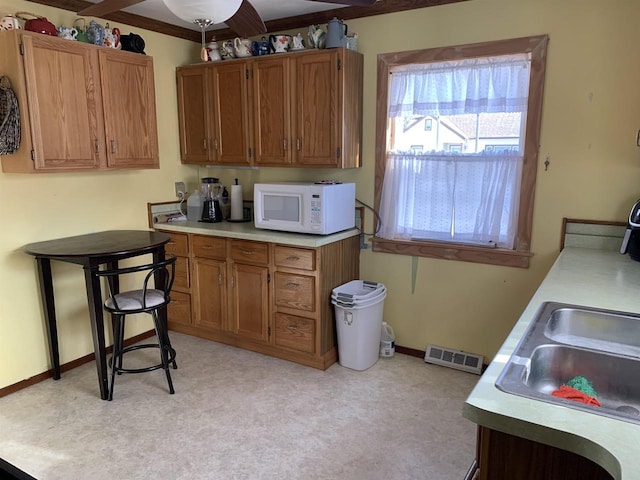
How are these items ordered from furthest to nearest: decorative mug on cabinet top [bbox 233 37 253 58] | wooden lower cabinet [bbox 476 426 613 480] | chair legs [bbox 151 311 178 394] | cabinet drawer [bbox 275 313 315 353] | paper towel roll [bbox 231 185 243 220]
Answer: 1. paper towel roll [bbox 231 185 243 220]
2. decorative mug on cabinet top [bbox 233 37 253 58]
3. cabinet drawer [bbox 275 313 315 353]
4. chair legs [bbox 151 311 178 394]
5. wooden lower cabinet [bbox 476 426 613 480]

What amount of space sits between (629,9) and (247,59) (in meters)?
2.41

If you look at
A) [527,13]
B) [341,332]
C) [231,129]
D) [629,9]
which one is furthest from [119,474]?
[629,9]

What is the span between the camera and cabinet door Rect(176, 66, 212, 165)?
381 centimetres

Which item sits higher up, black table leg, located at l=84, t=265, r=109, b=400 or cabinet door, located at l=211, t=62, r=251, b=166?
cabinet door, located at l=211, t=62, r=251, b=166

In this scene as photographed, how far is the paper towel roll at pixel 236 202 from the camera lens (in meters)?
3.86

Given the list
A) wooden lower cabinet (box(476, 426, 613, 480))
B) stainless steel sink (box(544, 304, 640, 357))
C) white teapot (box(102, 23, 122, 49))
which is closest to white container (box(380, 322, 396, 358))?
stainless steel sink (box(544, 304, 640, 357))

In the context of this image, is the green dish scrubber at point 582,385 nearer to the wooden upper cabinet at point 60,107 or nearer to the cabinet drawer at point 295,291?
the cabinet drawer at point 295,291

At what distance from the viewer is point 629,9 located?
100 inches

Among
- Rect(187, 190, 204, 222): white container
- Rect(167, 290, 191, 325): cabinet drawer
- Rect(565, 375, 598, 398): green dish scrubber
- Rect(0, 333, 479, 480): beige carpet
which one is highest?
Rect(187, 190, 204, 222): white container

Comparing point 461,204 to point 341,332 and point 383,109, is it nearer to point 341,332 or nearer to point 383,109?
point 383,109

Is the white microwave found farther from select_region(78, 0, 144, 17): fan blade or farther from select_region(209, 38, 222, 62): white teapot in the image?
select_region(78, 0, 144, 17): fan blade

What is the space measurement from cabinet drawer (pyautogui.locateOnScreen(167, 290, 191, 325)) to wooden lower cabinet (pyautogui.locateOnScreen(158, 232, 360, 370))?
0.05ft

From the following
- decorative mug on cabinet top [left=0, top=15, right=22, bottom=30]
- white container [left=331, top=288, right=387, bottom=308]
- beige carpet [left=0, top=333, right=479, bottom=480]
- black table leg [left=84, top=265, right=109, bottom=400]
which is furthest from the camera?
Result: white container [left=331, top=288, right=387, bottom=308]

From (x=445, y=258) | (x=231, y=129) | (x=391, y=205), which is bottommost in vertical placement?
(x=445, y=258)
